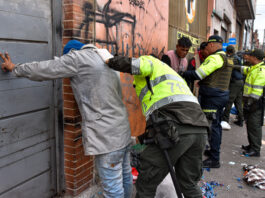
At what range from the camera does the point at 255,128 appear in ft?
14.8

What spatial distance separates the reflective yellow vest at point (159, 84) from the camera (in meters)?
1.99

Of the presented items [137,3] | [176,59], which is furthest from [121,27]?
[176,59]

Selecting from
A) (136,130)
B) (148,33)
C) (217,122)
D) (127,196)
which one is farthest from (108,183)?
(148,33)

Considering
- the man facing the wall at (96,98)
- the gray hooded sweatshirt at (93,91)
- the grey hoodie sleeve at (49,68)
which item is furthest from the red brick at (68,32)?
the grey hoodie sleeve at (49,68)

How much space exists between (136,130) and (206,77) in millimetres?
1541

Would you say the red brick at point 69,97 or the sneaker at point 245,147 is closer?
the red brick at point 69,97

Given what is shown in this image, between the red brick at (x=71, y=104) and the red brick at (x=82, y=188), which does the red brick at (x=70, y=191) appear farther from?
the red brick at (x=71, y=104)

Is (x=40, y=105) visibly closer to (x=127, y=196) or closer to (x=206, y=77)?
(x=127, y=196)

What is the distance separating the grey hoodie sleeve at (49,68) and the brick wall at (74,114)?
64 cm

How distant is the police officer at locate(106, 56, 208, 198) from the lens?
1.95 meters

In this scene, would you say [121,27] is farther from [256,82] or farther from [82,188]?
[256,82]

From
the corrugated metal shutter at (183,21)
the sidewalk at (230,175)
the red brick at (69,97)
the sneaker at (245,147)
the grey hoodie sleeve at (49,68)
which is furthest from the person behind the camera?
the corrugated metal shutter at (183,21)

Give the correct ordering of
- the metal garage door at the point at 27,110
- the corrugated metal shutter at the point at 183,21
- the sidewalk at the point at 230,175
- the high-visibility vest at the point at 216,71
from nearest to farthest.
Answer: the metal garage door at the point at 27,110 < the sidewalk at the point at 230,175 < the high-visibility vest at the point at 216,71 < the corrugated metal shutter at the point at 183,21

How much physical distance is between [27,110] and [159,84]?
1321 millimetres
